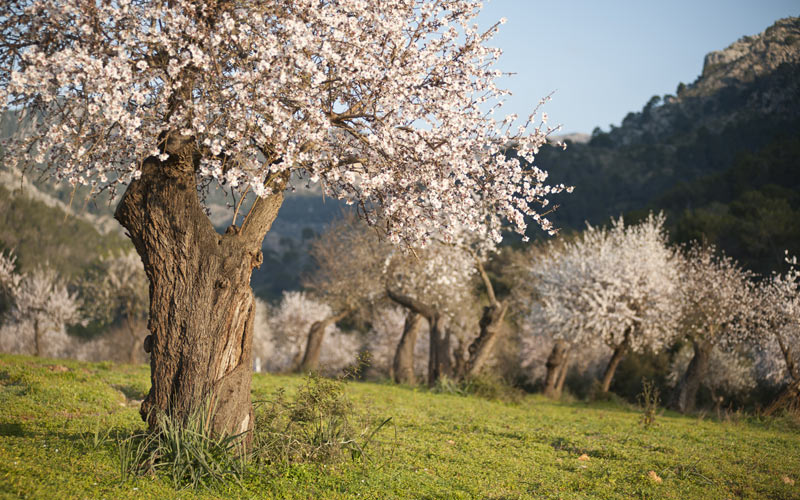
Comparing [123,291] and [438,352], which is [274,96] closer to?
[438,352]

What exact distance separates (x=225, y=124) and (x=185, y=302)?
216 centimetres

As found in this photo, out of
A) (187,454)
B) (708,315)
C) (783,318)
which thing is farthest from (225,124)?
(708,315)

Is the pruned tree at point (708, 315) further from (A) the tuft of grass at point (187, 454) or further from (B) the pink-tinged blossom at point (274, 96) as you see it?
(A) the tuft of grass at point (187, 454)

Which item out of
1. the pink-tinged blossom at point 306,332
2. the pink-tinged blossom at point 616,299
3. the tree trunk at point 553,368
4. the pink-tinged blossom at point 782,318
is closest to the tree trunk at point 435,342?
the tree trunk at point 553,368

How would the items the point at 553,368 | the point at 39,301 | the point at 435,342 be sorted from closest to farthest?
the point at 435,342, the point at 553,368, the point at 39,301

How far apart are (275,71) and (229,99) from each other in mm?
613

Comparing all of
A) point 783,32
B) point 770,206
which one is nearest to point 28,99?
point 770,206

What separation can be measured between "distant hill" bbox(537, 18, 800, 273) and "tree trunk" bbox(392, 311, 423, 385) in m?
18.0

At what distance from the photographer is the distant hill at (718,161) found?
137 feet

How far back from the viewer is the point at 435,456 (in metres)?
8.27

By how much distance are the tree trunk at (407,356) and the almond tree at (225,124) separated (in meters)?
17.5

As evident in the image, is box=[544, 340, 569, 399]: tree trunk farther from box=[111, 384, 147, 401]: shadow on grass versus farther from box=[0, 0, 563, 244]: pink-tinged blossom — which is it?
box=[0, 0, 563, 244]: pink-tinged blossom

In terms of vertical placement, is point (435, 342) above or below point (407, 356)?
above

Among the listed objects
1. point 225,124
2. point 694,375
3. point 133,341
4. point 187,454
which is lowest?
point 133,341
